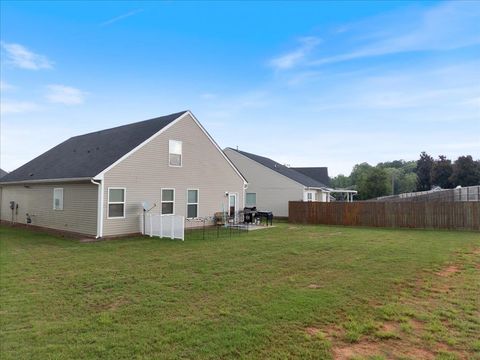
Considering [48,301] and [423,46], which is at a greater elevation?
[423,46]

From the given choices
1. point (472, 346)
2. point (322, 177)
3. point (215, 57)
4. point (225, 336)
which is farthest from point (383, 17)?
point (322, 177)

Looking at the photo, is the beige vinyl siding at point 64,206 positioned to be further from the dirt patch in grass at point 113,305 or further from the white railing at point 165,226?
the dirt patch in grass at point 113,305

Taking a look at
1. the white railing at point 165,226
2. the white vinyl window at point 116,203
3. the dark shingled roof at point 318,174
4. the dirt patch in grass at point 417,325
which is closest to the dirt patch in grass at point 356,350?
the dirt patch in grass at point 417,325

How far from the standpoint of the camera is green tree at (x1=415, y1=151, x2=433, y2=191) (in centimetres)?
5721

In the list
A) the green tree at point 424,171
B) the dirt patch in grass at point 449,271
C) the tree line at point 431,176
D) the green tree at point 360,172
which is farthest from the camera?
the green tree at point 424,171

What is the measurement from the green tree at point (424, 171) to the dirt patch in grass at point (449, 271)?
5567 cm

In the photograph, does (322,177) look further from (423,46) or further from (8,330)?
(8,330)

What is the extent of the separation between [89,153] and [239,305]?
1405 centimetres

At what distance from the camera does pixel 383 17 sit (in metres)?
13.2

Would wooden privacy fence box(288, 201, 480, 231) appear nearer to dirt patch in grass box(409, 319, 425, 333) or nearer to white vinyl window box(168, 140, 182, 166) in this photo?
white vinyl window box(168, 140, 182, 166)

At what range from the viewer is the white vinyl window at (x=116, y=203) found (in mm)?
13312

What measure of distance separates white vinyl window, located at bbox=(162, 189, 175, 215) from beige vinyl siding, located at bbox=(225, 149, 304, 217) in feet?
38.1

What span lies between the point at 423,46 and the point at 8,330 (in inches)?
655

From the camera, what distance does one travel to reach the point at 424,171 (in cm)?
5825
